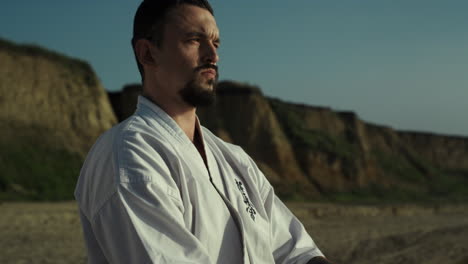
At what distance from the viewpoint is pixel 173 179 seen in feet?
5.74

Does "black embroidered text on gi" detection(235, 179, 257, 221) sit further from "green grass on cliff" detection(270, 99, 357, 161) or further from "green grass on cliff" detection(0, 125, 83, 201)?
"green grass on cliff" detection(270, 99, 357, 161)

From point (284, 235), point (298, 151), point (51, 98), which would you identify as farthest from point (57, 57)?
point (284, 235)

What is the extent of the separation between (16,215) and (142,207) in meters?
13.7

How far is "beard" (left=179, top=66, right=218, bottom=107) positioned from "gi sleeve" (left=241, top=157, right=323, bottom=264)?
458 millimetres

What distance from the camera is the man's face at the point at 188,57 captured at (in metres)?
1.93

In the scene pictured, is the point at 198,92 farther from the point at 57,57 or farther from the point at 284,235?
the point at 57,57

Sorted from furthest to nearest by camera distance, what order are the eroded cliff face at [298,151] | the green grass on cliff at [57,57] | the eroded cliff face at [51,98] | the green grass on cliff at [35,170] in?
the eroded cliff face at [298,151], the green grass on cliff at [57,57], the eroded cliff face at [51,98], the green grass on cliff at [35,170]

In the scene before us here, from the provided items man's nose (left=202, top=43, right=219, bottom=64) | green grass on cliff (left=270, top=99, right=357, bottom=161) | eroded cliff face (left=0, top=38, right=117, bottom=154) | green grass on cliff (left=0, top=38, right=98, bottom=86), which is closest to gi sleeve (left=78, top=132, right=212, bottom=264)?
man's nose (left=202, top=43, right=219, bottom=64)

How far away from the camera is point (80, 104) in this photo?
24406 mm

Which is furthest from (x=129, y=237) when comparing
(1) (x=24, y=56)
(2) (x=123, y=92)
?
(2) (x=123, y=92)

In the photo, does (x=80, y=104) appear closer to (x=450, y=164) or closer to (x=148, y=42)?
(x=148, y=42)

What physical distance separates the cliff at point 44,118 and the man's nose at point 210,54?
1744 centimetres

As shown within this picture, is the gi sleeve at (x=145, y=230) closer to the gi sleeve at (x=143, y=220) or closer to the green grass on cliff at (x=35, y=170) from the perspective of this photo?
the gi sleeve at (x=143, y=220)

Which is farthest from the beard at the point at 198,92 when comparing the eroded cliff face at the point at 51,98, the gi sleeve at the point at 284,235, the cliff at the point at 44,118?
the eroded cliff face at the point at 51,98
